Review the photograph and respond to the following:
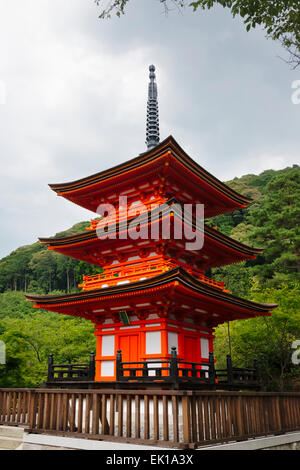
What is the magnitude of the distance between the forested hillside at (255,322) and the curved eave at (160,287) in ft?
26.0

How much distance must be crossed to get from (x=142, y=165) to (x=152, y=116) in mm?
7570

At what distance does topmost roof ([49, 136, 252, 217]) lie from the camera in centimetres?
1579

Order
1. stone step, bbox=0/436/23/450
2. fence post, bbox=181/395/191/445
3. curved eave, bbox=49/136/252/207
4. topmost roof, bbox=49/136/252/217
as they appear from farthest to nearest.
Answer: topmost roof, bbox=49/136/252/217
curved eave, bbox=49/136/252/207
stone step, bbox=0/436/23/450
fence post, bbox=181/395/191/445

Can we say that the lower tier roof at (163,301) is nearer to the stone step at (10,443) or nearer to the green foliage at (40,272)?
the stone step at (10,443)

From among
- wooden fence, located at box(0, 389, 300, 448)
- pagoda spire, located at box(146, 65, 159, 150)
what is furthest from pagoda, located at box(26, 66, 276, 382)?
pagoda spire, located at box(146, 65, 159, 150)

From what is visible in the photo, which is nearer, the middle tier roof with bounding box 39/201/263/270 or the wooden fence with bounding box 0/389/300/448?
the wooden fence with bounding box 0/389/300/448

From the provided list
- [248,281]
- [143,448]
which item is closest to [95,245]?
[143,448]

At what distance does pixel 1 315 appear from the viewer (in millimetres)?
52344

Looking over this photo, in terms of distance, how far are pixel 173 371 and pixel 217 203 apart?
33.9 ft

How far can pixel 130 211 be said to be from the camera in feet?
57.8

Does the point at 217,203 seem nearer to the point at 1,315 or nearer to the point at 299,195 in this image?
the point at 299,195

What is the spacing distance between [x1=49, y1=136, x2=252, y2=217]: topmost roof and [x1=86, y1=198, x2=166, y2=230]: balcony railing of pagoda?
2.87 ft

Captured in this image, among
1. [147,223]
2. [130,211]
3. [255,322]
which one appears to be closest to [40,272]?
[255,322]

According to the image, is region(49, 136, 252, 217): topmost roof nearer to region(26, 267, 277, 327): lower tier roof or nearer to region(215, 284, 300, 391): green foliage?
region(26, 267, 277, 327): lower tier roof
